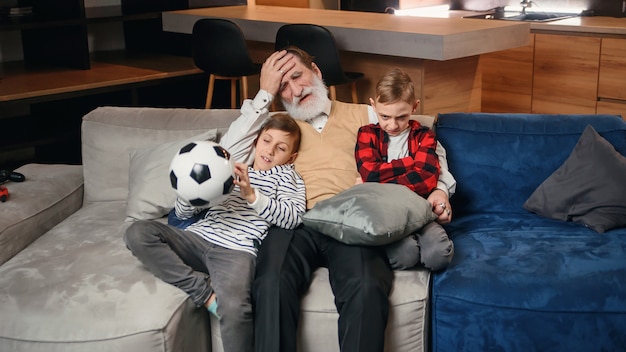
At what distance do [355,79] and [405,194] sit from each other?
1812 millimetres

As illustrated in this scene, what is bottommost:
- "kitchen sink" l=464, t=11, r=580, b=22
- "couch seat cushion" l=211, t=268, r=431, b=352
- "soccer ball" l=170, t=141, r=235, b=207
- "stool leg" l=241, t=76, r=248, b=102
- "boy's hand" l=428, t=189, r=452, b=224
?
"couch seat cushion" l=211, t=268, r=431, b=352

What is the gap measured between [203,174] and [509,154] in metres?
1.16

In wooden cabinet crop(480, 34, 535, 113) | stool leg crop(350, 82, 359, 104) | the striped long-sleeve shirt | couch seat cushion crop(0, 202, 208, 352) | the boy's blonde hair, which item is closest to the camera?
couch seat cushion crop(0, 202, 208, 352)

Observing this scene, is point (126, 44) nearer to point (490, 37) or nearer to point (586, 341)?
point (490, 37)

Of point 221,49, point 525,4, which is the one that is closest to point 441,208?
point 221,49

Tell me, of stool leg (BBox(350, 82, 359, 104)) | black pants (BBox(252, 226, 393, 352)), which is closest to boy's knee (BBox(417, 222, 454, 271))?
black pants (BBox(252, 226, 393, 352))

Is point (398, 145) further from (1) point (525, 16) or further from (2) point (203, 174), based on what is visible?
(1) point (525, 16)

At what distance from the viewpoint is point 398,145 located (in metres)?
2.68

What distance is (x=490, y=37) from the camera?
3.81 meters

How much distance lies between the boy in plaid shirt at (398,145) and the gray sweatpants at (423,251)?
1 cm

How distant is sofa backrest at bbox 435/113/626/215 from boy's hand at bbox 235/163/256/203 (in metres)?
0.87

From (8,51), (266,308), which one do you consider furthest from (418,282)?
(8,51)

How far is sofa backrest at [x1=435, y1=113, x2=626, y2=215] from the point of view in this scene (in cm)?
286

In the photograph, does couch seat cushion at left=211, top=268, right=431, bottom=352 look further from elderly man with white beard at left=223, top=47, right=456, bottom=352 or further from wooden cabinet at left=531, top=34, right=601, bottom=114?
wooden cabinet at left=531, top=34, right=601, bottom=114
